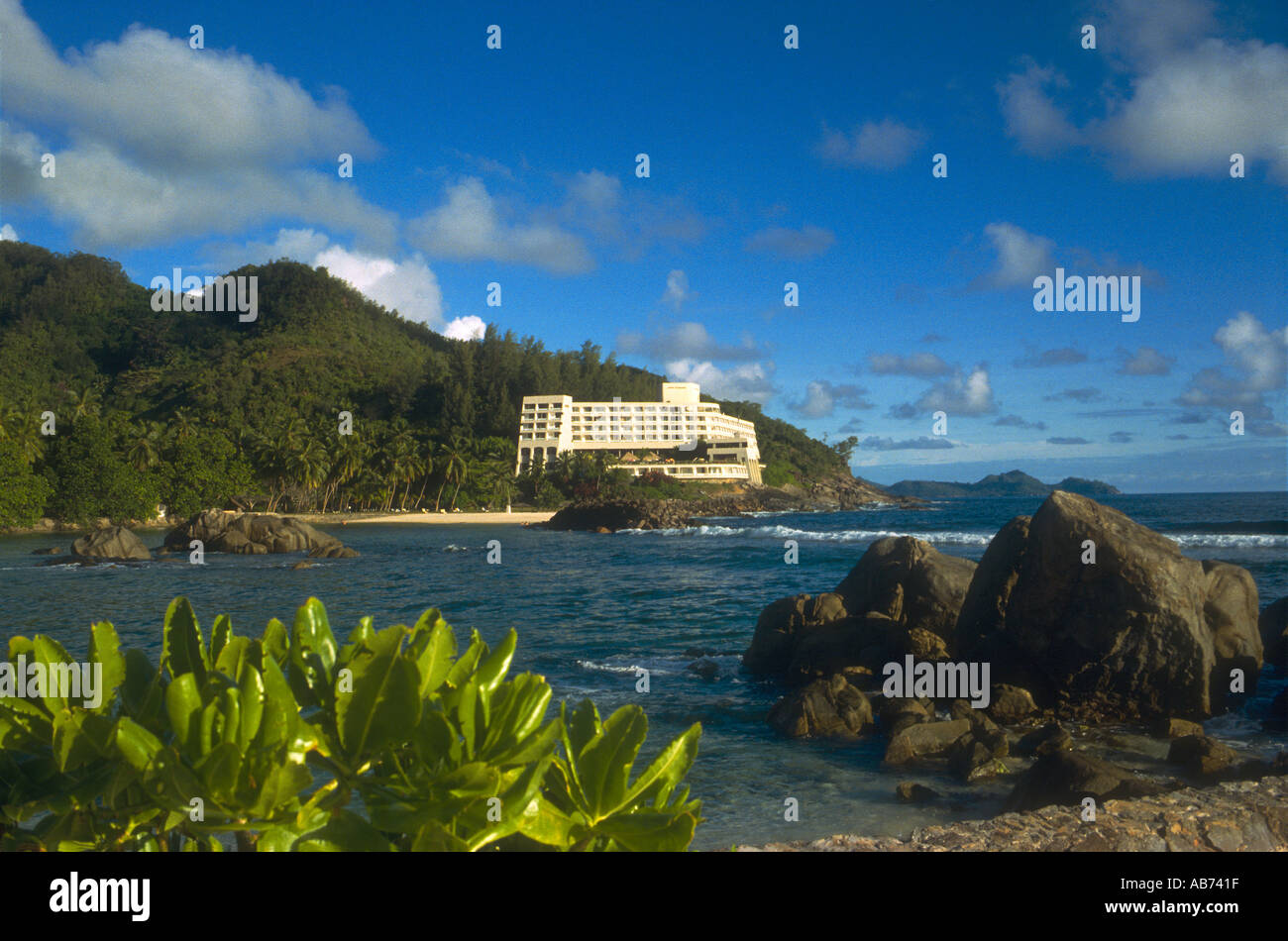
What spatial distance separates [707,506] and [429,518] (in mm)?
28434

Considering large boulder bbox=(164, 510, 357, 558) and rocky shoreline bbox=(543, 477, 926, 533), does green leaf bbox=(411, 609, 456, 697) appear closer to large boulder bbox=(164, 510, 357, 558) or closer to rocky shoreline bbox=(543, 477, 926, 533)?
large boulder bbox=(164, 510, 357, 558)

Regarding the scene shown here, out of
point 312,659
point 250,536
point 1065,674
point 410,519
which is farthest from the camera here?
point 410,519

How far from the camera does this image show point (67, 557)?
32719 millimetres

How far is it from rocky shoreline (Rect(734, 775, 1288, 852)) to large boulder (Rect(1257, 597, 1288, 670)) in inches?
320

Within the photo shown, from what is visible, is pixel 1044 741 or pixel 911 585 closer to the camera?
pixel 1044 741

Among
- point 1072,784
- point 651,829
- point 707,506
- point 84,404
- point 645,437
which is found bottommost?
point 1072,784

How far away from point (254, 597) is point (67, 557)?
15.7 metres

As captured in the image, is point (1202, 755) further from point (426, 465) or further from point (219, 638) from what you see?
point (426, 465)

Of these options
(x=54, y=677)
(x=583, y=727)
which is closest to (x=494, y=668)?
(x=583, y=727)

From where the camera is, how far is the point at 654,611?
68.6ft

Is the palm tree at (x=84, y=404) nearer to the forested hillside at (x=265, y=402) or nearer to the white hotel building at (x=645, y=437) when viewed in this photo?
the forested hillside at (x=265, y=402)

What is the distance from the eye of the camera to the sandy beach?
2643 inches

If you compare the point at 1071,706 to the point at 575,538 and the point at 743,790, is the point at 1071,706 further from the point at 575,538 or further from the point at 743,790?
the point at 575,538

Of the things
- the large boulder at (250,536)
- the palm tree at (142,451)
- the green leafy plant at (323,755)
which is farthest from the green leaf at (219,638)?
the palm tree at (142,451)
